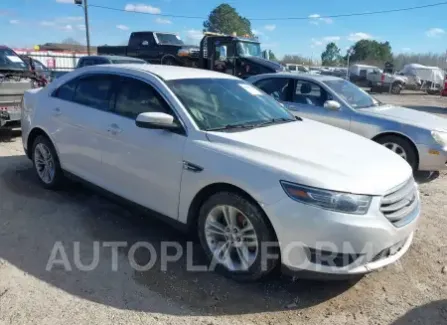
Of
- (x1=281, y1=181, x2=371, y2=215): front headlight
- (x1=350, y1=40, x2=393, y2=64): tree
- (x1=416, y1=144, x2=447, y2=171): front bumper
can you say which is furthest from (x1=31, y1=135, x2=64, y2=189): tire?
(x1=350, y1=40, x2=393, y2=64): tree

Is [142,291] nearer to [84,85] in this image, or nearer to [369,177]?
[369,177]

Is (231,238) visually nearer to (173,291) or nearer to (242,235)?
(242,235)

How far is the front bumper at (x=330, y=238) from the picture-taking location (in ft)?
9.44

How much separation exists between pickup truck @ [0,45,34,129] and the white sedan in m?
3.71

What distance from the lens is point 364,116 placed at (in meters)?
6.71

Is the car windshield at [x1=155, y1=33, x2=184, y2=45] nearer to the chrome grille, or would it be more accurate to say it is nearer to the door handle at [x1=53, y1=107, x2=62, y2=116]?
the door handle at [x1=53, y1=107, x2=62, y2=116]

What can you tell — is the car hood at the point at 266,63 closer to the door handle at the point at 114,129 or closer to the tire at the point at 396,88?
the door handle at the point at 114,129

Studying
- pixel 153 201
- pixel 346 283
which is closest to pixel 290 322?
pixel 346 283

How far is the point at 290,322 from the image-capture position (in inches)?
115

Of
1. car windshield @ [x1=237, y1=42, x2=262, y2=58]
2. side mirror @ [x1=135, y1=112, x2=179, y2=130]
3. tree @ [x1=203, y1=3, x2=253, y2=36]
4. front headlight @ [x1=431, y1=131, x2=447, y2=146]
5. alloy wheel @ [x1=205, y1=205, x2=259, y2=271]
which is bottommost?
alloy wheel @ [x1=205, y1=205, x2=259, y2=271]

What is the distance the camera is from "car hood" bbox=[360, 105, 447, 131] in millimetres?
6492

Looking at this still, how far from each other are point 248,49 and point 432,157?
473 inches

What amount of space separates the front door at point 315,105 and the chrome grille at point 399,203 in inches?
138

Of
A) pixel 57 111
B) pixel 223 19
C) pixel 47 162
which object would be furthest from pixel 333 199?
pixel 223 19
